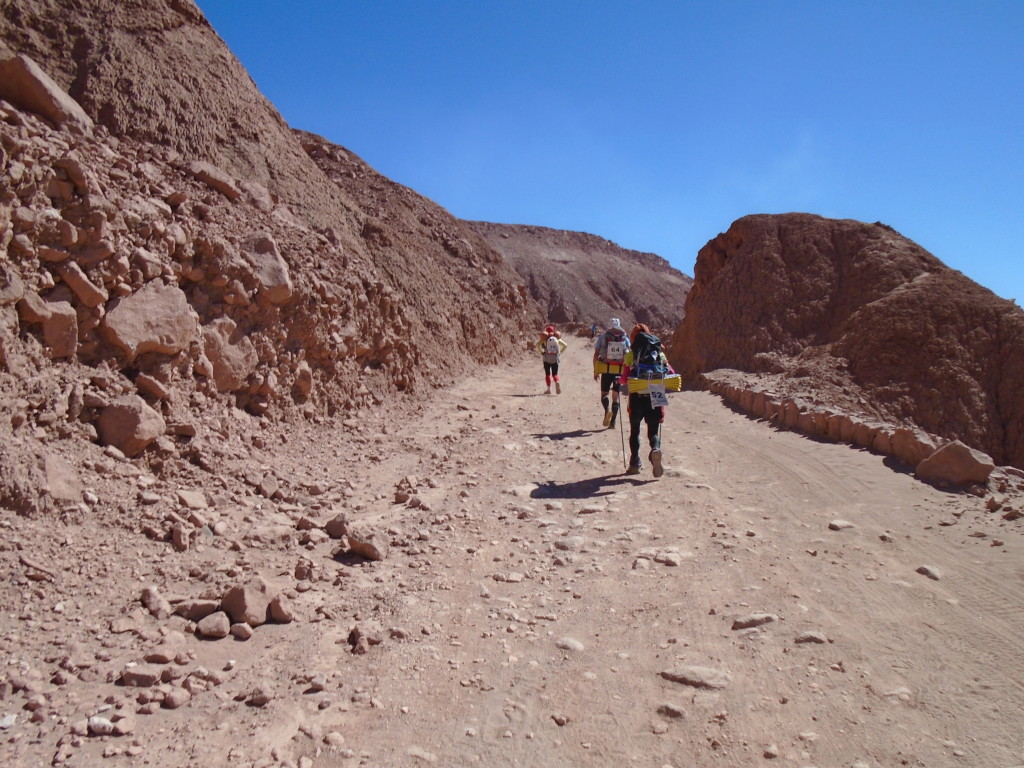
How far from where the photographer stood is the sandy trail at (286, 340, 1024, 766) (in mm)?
2742

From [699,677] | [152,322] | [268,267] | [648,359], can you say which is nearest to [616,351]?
[648,359]

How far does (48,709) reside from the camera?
2.70 meters

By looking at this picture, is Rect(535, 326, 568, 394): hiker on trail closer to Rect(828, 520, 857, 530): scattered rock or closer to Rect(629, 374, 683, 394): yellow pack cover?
Rect(629, 374, 683, 394): yellow pack cover

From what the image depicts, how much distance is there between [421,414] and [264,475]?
431 cm

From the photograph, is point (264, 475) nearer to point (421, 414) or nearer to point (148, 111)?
point (421, 414)

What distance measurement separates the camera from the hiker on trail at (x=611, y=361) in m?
9.61

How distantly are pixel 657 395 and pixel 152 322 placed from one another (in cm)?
497

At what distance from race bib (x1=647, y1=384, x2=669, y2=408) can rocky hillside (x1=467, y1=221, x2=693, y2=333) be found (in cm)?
4671

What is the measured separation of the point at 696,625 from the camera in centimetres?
370

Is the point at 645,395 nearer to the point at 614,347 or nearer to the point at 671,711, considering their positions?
the point at 614,347

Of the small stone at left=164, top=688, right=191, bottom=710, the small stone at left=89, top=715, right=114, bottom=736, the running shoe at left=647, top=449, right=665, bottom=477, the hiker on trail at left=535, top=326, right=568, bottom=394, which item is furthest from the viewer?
the hiker on trail at left=535, top=326, right=568, bottom=394

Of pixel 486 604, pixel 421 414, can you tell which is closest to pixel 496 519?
pixel 486 604

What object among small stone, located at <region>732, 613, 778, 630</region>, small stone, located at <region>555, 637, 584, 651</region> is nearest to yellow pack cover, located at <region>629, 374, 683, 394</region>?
small stone, located at <region>732, 613, 778, 630</region>

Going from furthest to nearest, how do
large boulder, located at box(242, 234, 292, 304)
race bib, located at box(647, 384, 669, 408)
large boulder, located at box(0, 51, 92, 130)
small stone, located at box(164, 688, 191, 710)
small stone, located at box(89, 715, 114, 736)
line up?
large boulder, located at box(242, 234, 292, 304)
race bib, located at box(647, 384, 669, 408)
large boulder, located at box(0, 51, 92, 130)
small stone, located at box(164, 688, 191, 710)
small stone, located at box(89, 715, 114, 736)
